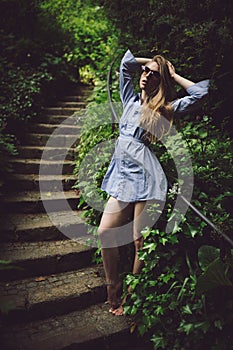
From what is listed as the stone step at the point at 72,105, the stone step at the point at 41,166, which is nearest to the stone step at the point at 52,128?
the stone step at the point at 41,166

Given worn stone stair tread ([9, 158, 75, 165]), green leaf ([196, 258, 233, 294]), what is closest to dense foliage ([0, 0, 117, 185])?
worn stone stair tread ([9, 158, 75, 165])

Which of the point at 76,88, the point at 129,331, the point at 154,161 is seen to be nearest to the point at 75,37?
the point at 76,88

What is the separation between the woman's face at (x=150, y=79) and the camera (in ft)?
8.48

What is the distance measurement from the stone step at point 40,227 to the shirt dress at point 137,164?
3.41 feet

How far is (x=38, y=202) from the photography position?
375cm

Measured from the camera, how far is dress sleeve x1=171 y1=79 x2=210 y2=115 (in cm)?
257

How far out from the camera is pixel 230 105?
417 centimetres

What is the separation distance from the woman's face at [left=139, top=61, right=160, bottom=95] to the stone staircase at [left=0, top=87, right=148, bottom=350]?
1.68 metres

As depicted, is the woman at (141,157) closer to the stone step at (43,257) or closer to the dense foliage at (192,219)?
the dense foliage at (192,219)

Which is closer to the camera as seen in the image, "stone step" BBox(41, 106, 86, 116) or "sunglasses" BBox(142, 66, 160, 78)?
"sunglasses" BBox(142, 66, 160, 78)

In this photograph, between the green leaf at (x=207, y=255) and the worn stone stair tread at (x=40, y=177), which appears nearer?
the green leaf at (x=207, y=255)

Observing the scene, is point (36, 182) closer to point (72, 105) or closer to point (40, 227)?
point (40, 227)

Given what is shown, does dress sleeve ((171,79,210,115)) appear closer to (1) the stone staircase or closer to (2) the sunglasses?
(2) the sunglasses

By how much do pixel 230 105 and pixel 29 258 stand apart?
3.07m
